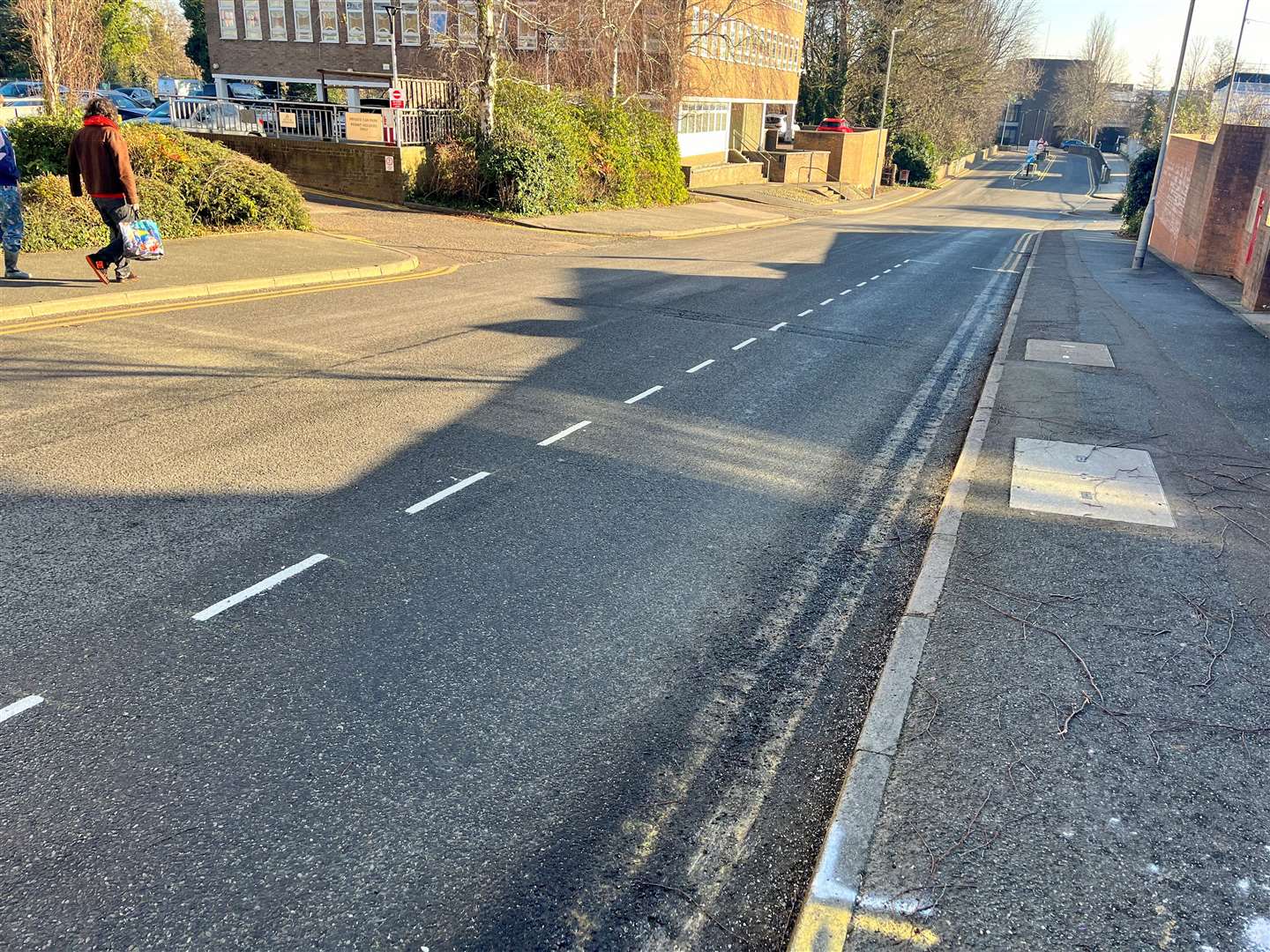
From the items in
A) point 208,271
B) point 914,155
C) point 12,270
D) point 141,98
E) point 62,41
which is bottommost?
point 208,271

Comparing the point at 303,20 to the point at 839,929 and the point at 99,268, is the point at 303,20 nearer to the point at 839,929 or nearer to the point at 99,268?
the point at 99,268

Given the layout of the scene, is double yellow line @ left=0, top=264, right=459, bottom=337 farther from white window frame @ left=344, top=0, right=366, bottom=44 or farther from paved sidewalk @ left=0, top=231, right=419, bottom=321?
white window frame @ left=344, top=0, right=366, bottom=44

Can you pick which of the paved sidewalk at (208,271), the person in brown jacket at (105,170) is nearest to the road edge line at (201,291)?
the paved sidewalk at (208,271)

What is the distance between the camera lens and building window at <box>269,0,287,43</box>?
1861 inches

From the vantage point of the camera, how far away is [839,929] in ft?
9.98

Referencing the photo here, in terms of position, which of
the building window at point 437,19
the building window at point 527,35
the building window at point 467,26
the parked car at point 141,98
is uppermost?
the building window at point 437,19

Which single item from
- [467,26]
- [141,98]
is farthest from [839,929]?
[141,98]

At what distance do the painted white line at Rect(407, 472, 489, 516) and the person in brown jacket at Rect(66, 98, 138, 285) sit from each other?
7.71m

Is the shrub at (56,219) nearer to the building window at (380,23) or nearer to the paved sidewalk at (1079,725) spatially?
the paved sidewalk at (1079,725)

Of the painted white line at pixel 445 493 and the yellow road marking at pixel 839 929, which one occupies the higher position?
the painted white line at pixel 445 493

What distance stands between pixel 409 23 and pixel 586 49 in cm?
1697

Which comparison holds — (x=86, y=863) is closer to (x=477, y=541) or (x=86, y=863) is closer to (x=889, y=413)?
(x=477, y=541)

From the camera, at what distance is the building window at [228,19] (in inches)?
1900

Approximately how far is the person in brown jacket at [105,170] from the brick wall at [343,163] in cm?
1379
